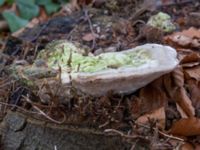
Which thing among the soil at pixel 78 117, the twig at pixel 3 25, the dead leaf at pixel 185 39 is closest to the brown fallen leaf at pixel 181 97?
the soil at pixel 78 117

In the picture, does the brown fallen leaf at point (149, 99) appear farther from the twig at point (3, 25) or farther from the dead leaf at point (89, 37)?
the twig at point (3, 25)

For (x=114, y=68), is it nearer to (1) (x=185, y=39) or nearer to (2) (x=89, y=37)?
(1) (x=185, y=39)

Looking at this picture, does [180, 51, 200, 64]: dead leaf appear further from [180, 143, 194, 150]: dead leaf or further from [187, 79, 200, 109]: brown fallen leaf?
[180, 143, 194, 150]: dead leaf

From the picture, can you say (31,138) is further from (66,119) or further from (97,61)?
(97,61)

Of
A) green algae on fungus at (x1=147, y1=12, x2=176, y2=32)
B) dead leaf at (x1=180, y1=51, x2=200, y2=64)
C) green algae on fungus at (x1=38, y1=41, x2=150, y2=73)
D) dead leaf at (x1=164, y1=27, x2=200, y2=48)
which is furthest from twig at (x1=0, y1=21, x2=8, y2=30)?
dead leaf at (x1=180, y1=51, x2=200, y2=64)

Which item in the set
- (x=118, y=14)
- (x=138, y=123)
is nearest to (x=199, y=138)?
(x=138, y=123)
